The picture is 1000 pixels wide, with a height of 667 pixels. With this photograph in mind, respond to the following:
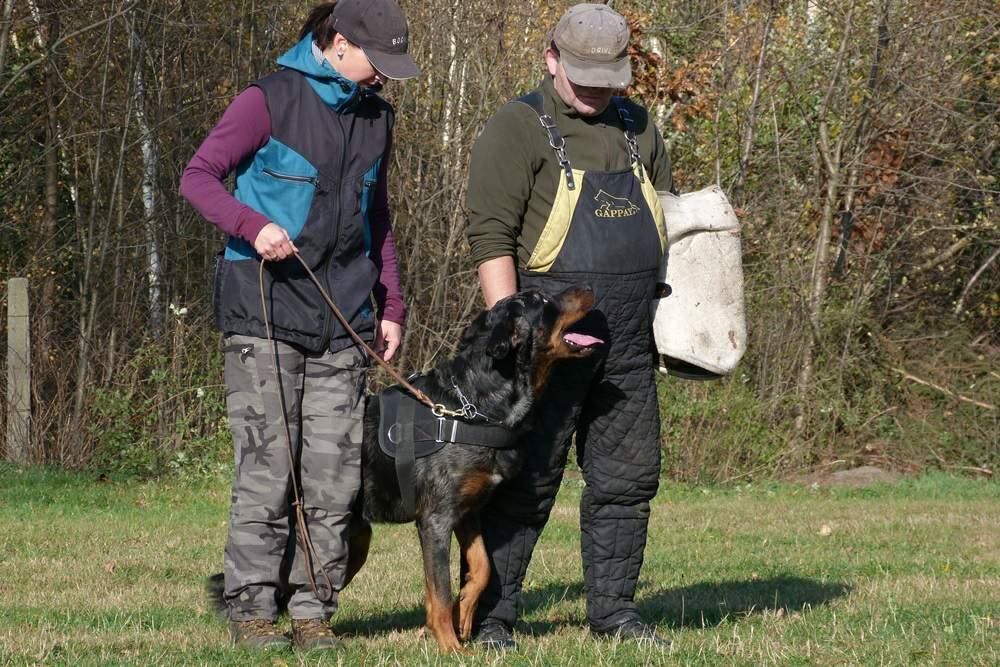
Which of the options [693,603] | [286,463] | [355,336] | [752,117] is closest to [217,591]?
[286,463]

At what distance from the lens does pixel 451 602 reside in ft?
16.5

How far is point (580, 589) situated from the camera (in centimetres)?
698

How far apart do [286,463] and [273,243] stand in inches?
32.6

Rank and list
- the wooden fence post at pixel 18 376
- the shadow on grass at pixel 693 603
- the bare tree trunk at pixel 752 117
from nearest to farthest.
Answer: the shadow on grass at pixel 693 603 → the wooden fence post at pixel 18 376 → the bare tree trunk at pixel 752 117

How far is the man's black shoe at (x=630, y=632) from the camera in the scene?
5.16 meters

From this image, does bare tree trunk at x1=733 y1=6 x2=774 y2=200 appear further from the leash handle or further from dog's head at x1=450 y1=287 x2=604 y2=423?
the leash handle

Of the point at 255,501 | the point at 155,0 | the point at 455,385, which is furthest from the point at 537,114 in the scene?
the point at 155,0

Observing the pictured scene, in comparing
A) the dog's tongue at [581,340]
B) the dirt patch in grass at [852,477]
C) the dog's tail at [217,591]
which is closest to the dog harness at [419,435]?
the dog's tongue at [581,340]

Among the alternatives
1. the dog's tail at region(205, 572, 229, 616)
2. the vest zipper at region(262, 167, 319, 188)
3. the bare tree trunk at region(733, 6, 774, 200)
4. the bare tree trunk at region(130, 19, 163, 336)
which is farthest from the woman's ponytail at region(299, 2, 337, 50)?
the bare tree trunk at region(733, 6, 774, 200)

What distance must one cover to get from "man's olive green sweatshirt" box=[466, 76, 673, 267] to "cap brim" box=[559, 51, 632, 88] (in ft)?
0.68

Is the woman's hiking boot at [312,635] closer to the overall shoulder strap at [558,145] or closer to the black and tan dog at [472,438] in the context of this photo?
the black and tan dog at [472,438]

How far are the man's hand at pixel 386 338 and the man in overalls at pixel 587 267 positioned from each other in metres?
0.39

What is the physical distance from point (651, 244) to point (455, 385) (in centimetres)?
92

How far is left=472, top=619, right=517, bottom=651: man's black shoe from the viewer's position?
5.11m
